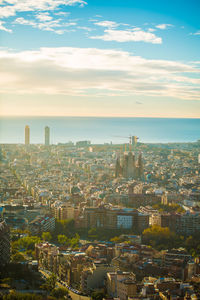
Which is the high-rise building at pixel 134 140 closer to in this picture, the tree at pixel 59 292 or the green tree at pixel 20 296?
the tree at pixel 59 292

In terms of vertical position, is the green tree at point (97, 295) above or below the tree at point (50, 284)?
below

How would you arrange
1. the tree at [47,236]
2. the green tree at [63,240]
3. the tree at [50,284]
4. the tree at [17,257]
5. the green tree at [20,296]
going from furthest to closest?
the tree at [47,236] < the green tree at [63,240] < the tree at [17,257] < the tree at [50,284] < the green tree at [20,296]

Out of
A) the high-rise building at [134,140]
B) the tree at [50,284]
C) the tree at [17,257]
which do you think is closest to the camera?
the tree at [50,284]

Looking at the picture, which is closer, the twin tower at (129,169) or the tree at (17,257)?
the tree at (17,257)

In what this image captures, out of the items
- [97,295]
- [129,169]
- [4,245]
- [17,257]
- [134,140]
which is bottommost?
[97,295]

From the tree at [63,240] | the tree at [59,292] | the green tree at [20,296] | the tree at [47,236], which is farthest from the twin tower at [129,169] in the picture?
the green tree at [20,296]

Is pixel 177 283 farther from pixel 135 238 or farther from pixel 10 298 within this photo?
pixel 135 238

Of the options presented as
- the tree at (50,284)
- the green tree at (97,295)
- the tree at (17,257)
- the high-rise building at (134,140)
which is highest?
the high-rise building at (134,140)

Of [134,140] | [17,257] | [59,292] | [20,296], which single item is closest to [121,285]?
[59,292]

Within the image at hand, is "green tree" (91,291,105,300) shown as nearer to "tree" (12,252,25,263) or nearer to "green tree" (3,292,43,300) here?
"green tree" (3,292,43,300)

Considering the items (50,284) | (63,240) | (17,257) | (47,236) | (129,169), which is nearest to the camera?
(50,284)

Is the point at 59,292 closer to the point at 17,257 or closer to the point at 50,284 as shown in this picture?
the point at 50,284
